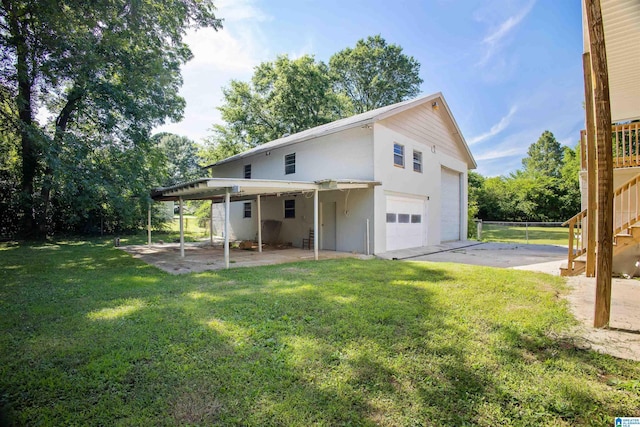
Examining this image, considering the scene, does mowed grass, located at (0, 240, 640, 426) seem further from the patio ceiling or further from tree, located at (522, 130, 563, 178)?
tree, located at (522, 130, 563, 178)

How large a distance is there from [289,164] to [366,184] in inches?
199

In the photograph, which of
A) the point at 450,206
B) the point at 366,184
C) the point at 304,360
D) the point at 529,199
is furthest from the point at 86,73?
the point at 529,199

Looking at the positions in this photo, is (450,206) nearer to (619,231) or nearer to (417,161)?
(417,161)

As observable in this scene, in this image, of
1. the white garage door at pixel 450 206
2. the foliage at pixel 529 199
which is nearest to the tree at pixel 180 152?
the white garage door at pixel 450 206

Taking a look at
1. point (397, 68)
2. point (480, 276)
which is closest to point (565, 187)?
point (397, 68)

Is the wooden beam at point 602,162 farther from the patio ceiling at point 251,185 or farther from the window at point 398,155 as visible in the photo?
the window at point 398,155

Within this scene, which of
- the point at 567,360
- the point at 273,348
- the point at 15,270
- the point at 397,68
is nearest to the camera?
the point at 567,360

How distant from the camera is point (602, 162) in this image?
12.1 ft

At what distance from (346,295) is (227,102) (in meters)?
24.7

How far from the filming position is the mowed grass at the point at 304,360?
2168 mm

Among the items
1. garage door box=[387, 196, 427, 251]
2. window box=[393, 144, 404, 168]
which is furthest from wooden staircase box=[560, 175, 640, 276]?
window box=[393, 144, 404, 168]

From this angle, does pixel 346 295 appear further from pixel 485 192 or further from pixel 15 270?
pixel 485 192

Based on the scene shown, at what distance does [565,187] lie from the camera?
84.7ft

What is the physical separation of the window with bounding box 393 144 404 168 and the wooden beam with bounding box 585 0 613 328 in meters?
7.82
